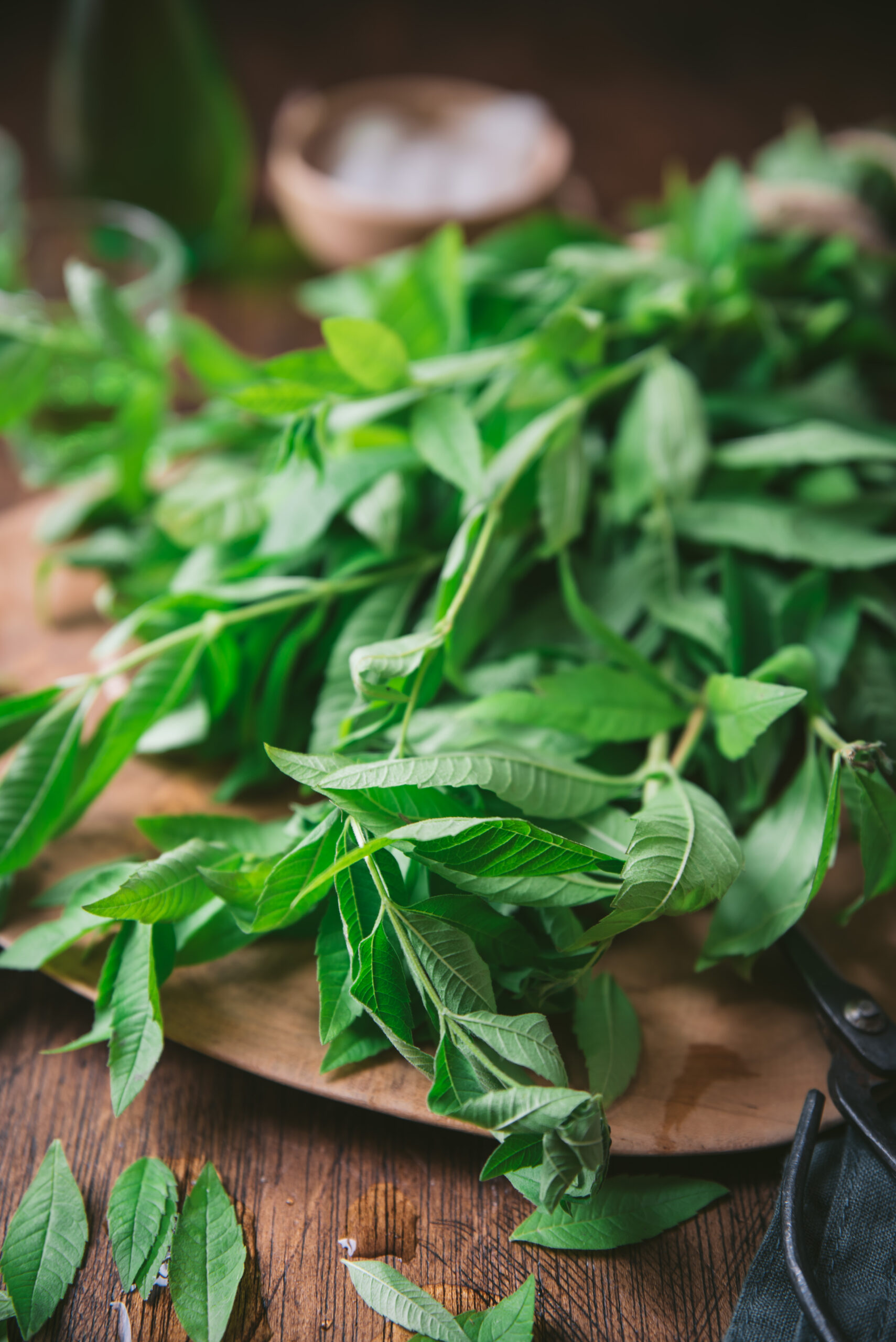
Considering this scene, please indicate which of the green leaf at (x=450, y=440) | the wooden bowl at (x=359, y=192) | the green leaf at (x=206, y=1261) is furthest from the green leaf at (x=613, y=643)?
Answer: the wooden bowl at (x=359, y=192)

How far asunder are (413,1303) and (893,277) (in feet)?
→ 3.52

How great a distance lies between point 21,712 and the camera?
76cm

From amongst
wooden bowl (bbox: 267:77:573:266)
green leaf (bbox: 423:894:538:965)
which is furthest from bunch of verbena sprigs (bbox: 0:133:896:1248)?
wooden bowl (bbox: 267:77:573:266)

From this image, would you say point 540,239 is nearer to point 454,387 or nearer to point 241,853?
point 454,387

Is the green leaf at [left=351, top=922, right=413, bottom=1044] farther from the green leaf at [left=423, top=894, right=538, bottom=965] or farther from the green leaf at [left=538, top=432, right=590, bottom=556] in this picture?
the green leaf at [left=538, top=432, right=590, bottom=556]

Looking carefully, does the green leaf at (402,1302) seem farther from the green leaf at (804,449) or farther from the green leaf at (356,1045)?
the green leaf at (804,449)

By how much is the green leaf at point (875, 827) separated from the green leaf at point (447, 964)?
26cm

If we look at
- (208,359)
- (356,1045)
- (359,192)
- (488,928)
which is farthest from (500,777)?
(359,192)

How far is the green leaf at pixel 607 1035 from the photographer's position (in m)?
0.63

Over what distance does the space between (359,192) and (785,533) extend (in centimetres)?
91

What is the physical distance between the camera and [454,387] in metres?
0.92

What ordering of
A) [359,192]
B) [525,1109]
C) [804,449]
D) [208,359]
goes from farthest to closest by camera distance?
[359,192]
[208,359]
[804,449]
[525,1109]

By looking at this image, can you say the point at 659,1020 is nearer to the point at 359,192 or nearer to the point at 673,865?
the point at 673,865

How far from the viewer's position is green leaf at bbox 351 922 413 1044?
0.57 metres
